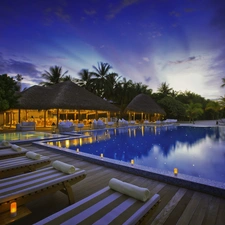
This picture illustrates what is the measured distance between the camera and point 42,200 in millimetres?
2443

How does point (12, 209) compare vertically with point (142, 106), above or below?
below

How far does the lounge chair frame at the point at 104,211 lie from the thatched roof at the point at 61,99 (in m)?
13.3

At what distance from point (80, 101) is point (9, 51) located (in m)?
7.89

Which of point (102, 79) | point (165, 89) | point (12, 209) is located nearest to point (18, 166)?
point (12, 209)

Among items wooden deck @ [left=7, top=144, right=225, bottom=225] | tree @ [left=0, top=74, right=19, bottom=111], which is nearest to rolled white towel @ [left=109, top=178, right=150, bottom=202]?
wooden deck @ [left=7, top=144, right=225, bottom=225]

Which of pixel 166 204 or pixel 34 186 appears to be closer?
pixel 34 186

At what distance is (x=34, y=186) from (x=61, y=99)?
13.7 meters

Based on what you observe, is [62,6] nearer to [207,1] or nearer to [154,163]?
[207,1]

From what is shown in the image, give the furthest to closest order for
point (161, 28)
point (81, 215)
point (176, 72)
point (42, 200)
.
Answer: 1. point (176, 72)
2. point (161, 28)
3. point (42, 200)
4. point (81, 215)

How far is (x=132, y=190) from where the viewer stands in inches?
74.7

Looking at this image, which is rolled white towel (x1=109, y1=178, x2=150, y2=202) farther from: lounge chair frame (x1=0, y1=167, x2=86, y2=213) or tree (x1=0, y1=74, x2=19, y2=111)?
tree (x1=0, y1=74, x2=19, y2=111)

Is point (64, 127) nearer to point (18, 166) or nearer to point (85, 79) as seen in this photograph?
point (18, 166)

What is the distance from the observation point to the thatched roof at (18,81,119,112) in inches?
588

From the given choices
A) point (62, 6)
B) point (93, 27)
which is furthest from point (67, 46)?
point (62, 6)
